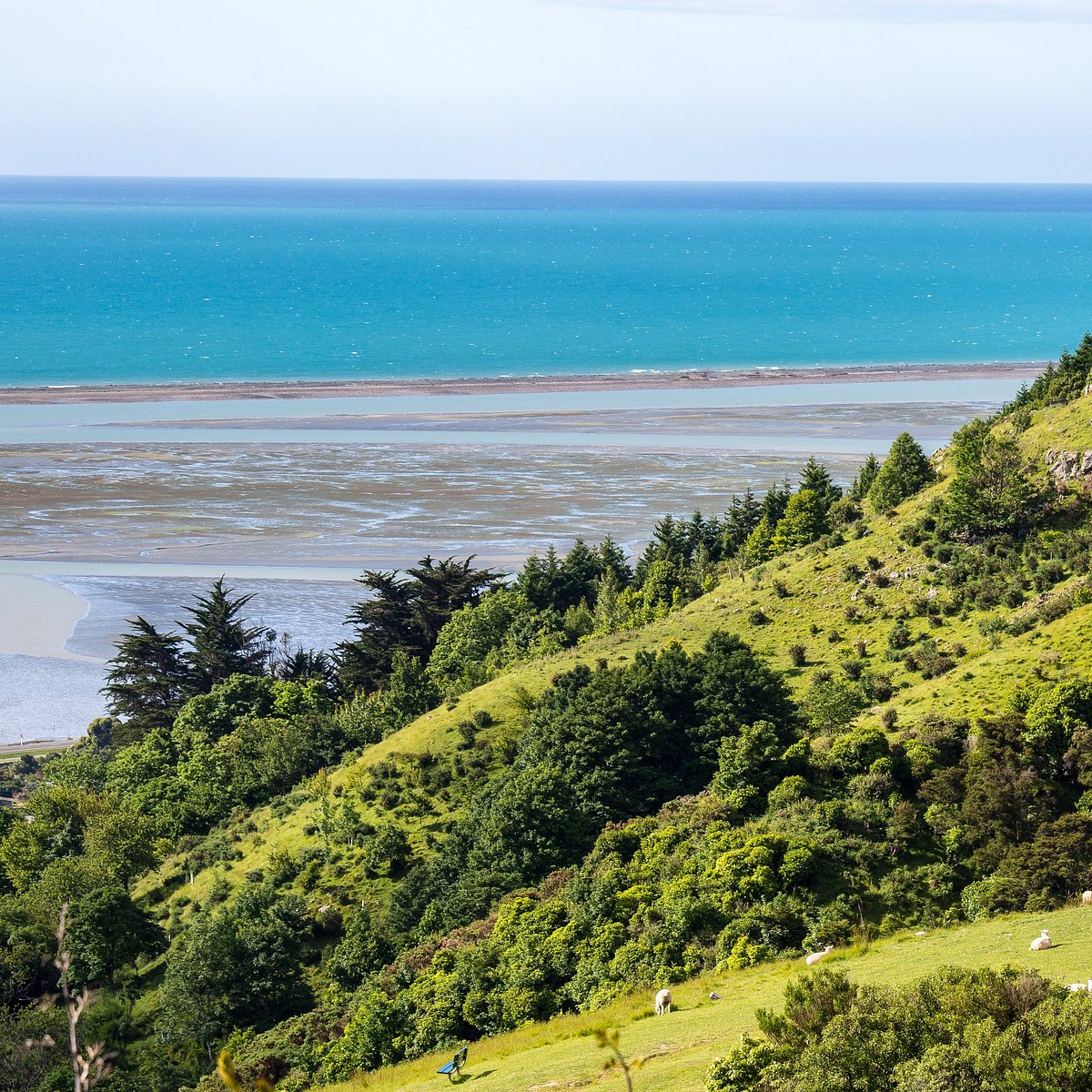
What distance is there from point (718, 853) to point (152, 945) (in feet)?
78.4

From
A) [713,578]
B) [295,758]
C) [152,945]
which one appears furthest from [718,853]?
[713,578]

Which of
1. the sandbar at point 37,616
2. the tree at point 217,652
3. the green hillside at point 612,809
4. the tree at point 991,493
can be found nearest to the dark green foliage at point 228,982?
the green hillside at point 612,809

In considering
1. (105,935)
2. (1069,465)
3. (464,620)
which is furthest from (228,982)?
(464,620)

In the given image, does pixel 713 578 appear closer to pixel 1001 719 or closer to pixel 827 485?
pixel 827 485

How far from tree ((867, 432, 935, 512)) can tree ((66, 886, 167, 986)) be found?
41.1 metres

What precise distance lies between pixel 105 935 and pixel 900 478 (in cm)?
4412

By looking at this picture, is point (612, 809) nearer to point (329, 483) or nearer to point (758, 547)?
point (758, 547)

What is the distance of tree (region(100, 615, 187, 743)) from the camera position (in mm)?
79688

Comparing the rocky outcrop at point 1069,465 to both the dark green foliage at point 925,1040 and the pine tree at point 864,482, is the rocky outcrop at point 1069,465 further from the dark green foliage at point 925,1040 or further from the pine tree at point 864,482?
the dark green foliage at point 925,1040

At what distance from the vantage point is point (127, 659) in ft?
266

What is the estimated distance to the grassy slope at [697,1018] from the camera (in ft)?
83.3

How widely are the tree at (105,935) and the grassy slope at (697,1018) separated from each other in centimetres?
1878

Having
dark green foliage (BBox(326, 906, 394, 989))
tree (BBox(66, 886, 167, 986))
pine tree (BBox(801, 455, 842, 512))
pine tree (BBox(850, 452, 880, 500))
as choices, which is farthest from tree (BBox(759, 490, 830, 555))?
tree (BBox(66, 886, 167, 986))

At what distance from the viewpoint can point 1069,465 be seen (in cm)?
6031
